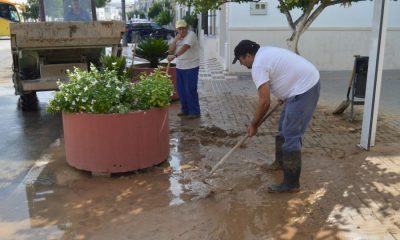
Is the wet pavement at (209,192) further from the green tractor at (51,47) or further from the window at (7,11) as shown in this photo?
the window at (7,11)

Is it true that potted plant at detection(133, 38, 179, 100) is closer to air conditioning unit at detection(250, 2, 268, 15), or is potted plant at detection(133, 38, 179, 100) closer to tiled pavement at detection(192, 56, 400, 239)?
tiled pavement at detection(192, 56, 400, 239)

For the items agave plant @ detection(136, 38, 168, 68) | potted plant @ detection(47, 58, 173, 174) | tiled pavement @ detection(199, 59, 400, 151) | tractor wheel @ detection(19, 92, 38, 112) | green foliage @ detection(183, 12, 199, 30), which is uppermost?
green foliage @ detection(183, 12, 199, 30)

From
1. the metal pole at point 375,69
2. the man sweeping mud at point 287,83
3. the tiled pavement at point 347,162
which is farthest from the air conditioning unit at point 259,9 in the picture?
the man sweeping mud at point 287,83

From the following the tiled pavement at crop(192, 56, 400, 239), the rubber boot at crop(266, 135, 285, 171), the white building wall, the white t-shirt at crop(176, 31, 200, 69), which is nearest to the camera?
the tiled pavement at crop(192, 56, 400, 239)

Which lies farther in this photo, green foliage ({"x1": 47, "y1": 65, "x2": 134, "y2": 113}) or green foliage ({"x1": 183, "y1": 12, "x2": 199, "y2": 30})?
green foliage ({"x1": 183, "y1": 12, "x2": 199, "y2": 30})

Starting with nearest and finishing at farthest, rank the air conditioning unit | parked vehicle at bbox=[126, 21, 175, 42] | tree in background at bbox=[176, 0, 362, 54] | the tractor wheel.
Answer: tree in background at bbox=[176, 0, 362, 54], the tractor wheel, the air conditioning unit, parked vehicle at bbox=[126, 21, 175, 42]

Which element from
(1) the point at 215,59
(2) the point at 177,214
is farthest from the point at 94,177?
(1) the point at 215,59

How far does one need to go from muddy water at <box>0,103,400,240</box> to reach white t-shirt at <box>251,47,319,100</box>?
106 cm

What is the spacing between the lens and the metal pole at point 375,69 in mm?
5156

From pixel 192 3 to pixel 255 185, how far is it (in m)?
3.80

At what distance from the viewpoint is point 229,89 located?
1046 centimetres

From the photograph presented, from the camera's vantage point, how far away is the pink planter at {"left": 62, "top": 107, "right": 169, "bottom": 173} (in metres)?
4.72

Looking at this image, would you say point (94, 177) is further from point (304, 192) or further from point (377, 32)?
point (377, 32)

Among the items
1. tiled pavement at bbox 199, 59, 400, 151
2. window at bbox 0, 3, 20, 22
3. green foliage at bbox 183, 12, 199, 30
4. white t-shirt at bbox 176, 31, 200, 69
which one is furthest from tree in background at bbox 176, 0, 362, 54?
window at bbox 0, 3, 20, 22
